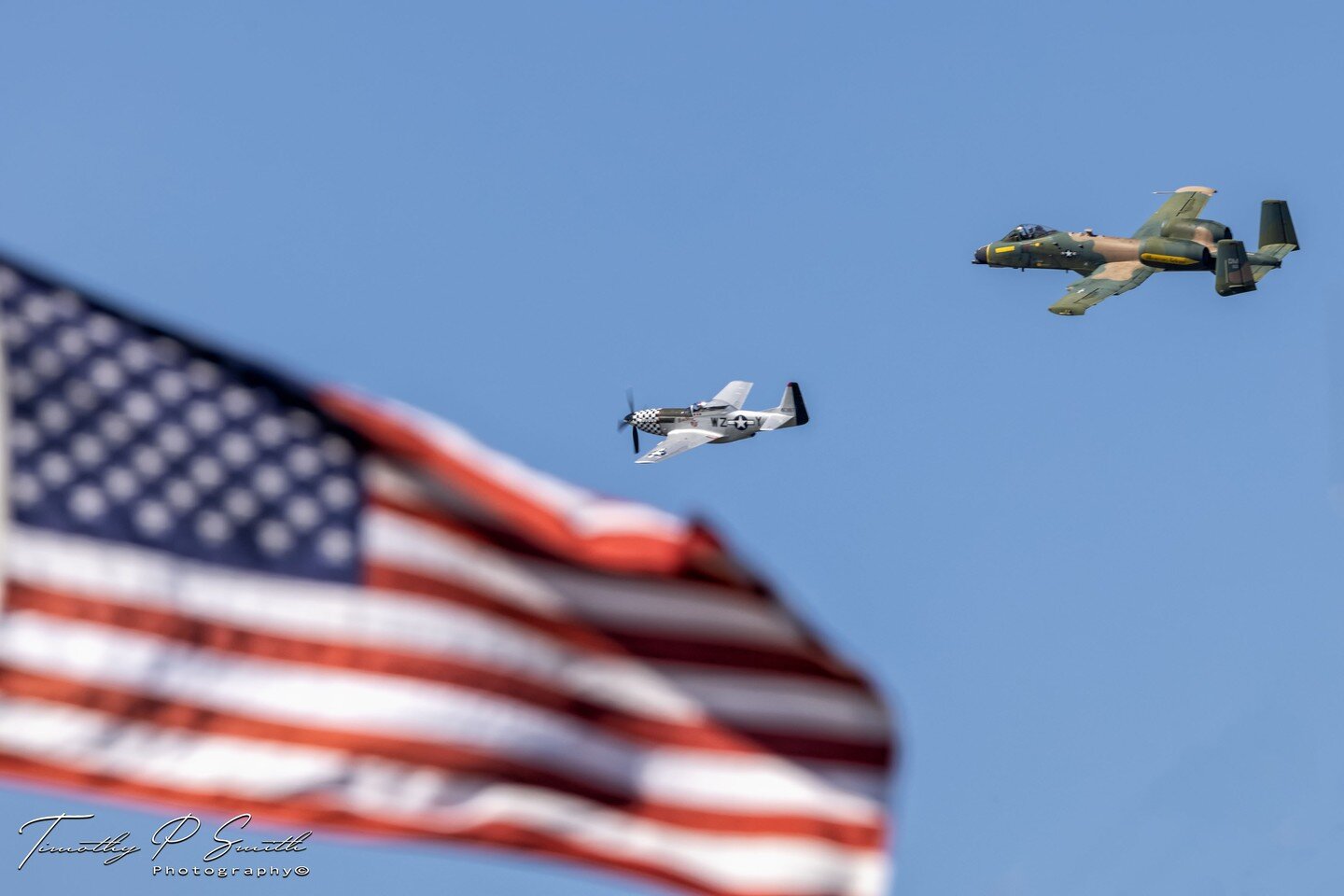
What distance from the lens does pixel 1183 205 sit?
359 feet

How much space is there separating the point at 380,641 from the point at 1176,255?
87.4m

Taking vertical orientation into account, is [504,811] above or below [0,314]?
below

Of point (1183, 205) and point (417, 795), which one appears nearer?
point (417, 795)

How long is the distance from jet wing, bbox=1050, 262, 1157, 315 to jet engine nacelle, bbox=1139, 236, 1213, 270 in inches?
24.0

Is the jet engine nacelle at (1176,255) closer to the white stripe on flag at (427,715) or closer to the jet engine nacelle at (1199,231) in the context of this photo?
the jet engine nacelle at (1199,231)

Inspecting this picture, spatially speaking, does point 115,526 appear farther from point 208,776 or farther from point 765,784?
point 765,784

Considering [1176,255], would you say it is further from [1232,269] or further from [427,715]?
[427,715]

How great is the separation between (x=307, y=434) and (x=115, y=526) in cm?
136

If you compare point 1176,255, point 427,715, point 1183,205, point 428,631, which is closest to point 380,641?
point 428,631

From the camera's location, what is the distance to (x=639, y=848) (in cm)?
1528

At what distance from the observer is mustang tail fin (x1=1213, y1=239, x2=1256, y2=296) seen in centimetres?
9375

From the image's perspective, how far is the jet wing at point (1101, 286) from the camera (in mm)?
99562

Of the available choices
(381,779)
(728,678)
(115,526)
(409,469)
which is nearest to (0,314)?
(115,526)

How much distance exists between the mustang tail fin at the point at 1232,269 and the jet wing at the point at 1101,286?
6342 mm
